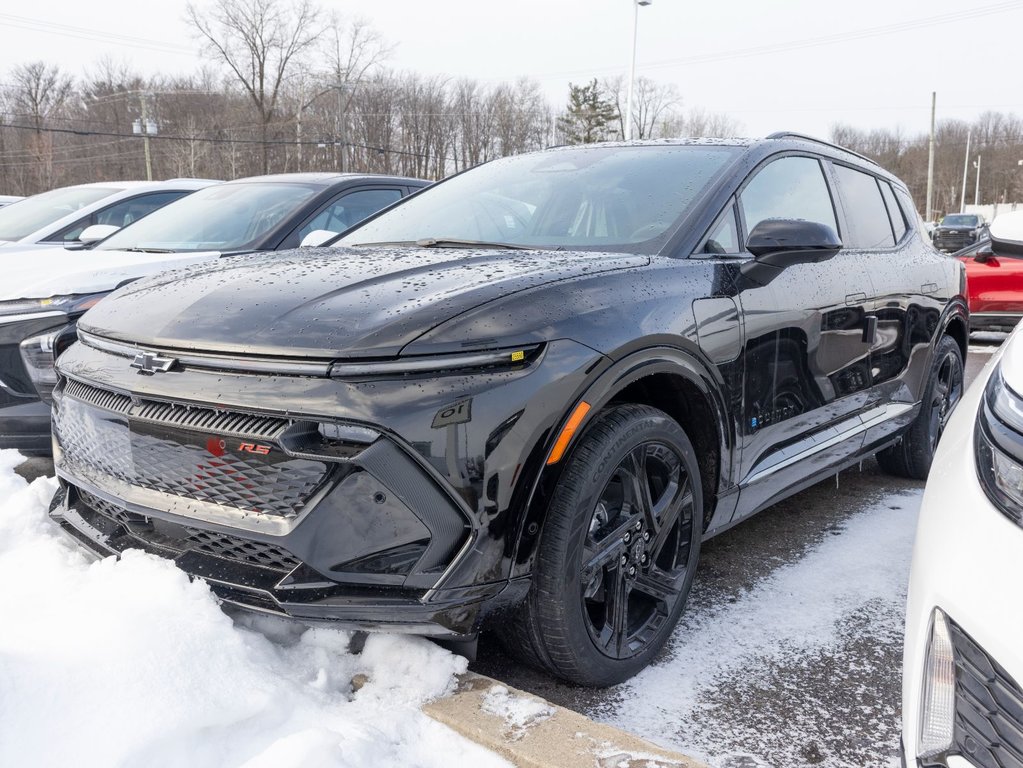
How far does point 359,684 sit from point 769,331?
66.9 inches

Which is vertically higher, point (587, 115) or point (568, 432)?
point (587, 115)

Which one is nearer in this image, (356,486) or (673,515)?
(356,486)

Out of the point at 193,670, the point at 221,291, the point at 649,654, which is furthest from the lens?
the point at 649,654

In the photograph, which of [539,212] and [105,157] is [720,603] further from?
[105,157]

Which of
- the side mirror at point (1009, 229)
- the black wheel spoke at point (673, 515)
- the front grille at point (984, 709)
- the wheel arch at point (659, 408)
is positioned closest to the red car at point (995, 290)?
the side mirror at point (1009, 229)

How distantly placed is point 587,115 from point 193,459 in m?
74.0

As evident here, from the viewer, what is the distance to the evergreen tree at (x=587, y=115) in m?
71.8

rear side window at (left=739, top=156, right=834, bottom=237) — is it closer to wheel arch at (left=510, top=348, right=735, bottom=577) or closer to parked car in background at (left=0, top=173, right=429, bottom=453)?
wheel arch at (left=510, top=348, right=735, bottom=577)

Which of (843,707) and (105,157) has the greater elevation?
(105,157)

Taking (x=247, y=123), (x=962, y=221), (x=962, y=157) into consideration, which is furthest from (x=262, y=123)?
(x=962, y=157)

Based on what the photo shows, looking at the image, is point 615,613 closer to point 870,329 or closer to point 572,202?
point 572,202

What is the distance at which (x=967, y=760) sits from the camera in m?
1.33

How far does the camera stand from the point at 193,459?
1.99 metres

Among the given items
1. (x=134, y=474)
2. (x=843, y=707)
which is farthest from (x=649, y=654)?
(x=134, y=474)
